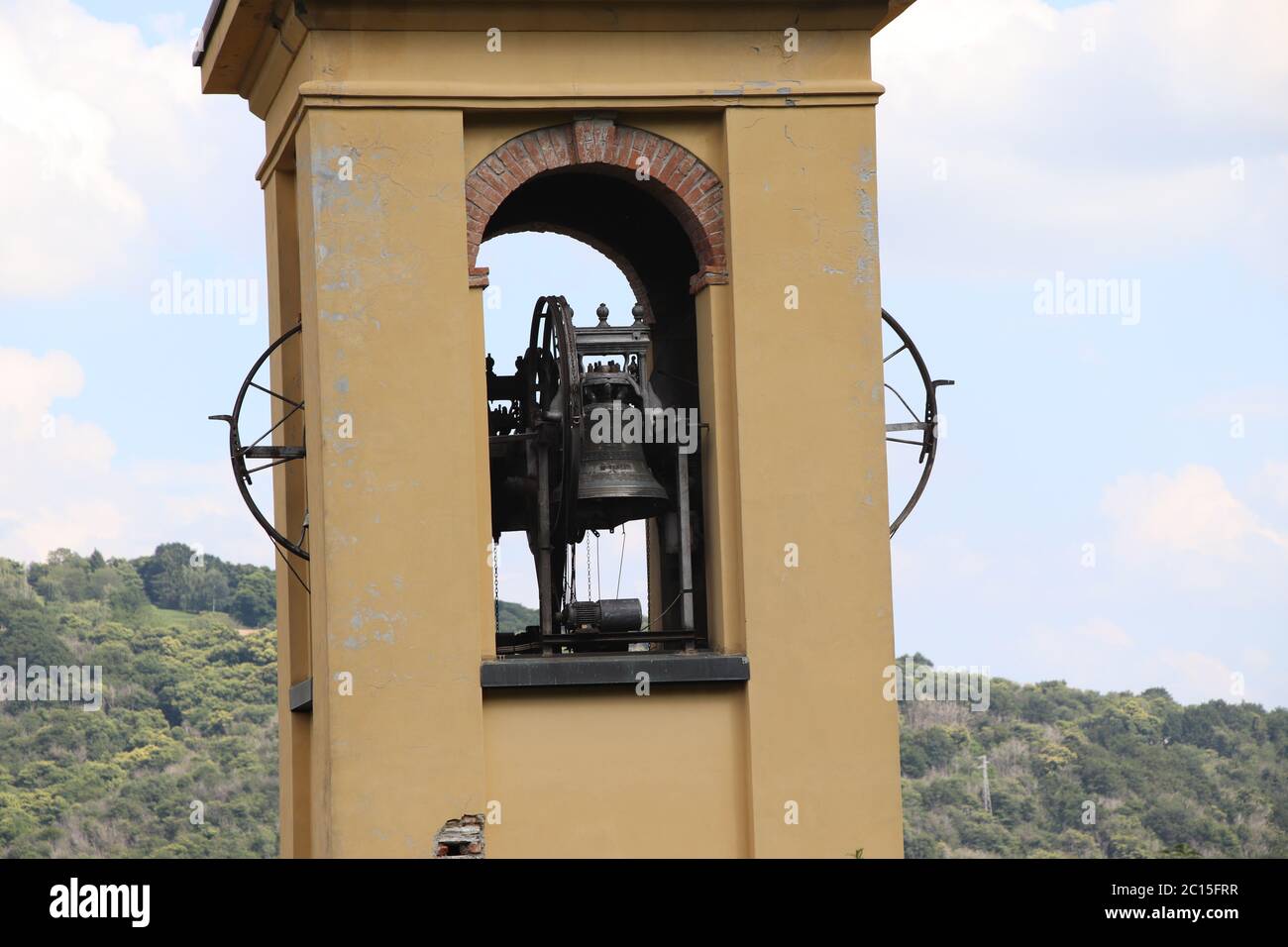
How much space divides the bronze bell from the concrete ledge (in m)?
0.94

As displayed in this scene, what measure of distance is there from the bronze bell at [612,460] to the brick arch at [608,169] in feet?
2.25

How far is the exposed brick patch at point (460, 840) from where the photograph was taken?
10180mm

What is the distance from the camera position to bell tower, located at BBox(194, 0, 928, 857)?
1053 centimetres

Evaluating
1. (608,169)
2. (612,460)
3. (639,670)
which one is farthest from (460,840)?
(608,169)

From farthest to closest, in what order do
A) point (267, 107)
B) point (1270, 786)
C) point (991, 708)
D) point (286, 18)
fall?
point (991, 708) < point (1270, 786) < point (267, 107) < point (286, 18)

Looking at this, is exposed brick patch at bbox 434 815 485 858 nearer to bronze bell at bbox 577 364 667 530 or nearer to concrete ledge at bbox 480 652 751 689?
concrete ledge at bbox 480 652 751 689

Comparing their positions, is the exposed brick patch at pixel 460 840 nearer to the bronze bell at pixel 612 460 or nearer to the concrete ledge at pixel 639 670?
the concrete ledge at pixel 639 670

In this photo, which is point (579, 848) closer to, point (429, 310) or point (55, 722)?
point (429, 310)

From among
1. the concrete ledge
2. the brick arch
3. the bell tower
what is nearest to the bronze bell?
the bell tower

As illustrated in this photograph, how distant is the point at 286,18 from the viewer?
1110 centimetres

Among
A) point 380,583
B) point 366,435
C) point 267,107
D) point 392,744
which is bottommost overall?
point 392,744

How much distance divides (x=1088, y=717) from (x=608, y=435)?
69.6 feet

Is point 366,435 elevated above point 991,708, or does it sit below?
above
